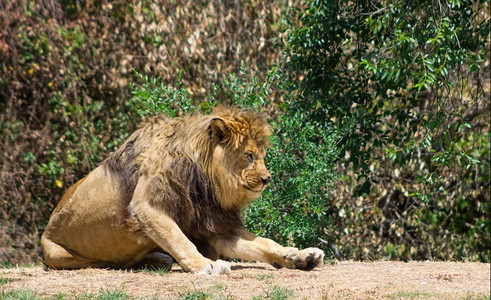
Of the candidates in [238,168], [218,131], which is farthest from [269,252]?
[218,131]

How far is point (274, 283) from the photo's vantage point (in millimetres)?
5062

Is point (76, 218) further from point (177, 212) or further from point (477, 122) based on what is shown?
point (477, 122)

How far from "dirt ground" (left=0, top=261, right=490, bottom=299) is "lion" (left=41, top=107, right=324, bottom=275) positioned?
7.2 inches

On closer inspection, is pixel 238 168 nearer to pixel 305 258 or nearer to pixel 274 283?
pixel 305 258

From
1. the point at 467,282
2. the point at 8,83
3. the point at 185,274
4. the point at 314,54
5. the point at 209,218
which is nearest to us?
the point at 467,282

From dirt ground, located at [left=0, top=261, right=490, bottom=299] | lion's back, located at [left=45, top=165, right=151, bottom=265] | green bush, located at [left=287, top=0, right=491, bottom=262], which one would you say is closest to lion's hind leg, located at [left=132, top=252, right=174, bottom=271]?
lion's back, located at [left=45, top=165, right=151, bottom=265]

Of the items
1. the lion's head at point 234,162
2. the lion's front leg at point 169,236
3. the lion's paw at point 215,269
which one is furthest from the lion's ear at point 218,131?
the lion's paw at point 215,269

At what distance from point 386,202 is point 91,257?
5296mm

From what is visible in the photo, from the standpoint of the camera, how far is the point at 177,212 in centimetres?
596

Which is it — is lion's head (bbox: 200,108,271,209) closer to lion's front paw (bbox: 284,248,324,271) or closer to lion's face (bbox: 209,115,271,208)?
lion's face (bbox: 209,115,271,208)

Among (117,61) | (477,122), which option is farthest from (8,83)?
(477,122)

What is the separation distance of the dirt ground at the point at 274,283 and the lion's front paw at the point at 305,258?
0.08 metres

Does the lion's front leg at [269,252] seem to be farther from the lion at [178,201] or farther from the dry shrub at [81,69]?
the dry shrub at [81,69]

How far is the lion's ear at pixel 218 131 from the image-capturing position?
19.6ft
